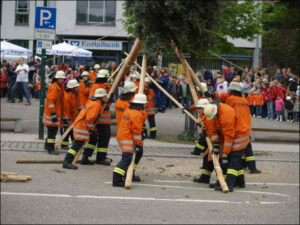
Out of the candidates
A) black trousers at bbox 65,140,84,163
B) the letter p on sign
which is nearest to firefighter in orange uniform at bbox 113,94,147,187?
the letter p on sign

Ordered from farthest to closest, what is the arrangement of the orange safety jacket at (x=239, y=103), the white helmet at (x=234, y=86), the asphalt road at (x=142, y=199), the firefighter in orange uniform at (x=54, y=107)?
the firefighter in orange uniform at (x=54, y=107) → the asphalt road at (x=142, y=199) → the orange safety jacket at (x=239, y=103) → the white helmet at (x=234, y=86)

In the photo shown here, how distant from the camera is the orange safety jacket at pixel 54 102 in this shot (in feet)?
40.6

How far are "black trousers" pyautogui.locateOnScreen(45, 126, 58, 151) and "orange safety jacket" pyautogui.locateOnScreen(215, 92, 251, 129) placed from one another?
9.85m

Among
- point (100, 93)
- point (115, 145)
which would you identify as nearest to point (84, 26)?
point (100, 93)

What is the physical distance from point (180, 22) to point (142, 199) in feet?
27.4

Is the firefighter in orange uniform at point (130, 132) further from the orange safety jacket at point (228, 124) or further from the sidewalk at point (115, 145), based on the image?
the sidewalk at point (115, 145)

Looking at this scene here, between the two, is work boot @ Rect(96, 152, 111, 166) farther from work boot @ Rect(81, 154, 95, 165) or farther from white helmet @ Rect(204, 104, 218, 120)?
white helmet @ Rect(204, 104, 218, 120)

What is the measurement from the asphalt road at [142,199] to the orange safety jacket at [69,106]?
1.23 metres

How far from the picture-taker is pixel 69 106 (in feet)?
42.0

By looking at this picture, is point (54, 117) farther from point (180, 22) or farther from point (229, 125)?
point (180, 22)

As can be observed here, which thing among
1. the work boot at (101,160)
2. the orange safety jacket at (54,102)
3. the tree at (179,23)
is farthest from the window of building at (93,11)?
the orange safety jacket at (54,102)

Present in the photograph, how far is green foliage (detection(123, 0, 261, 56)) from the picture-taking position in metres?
2.10

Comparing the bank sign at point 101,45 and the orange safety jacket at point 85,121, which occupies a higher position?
the bank sign at point 101,45

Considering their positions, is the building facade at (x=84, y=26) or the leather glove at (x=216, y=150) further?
the leather glove at (x=216, y=150)
